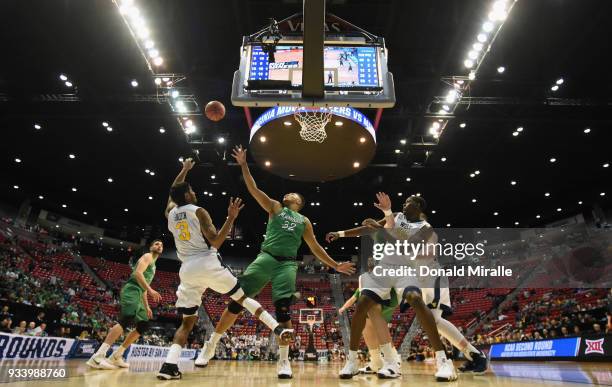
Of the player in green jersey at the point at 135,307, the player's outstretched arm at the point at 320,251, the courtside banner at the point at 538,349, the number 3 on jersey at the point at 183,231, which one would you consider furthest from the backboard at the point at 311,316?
the number 3 on jersey at the point at 183,231

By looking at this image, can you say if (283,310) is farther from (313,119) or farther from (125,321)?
(313,119)

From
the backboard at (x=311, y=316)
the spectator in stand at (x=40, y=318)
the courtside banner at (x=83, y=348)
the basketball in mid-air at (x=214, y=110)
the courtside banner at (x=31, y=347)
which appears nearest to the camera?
the courtside banner at (x=31, y=347)

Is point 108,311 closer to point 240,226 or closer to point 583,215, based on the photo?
point 240,226

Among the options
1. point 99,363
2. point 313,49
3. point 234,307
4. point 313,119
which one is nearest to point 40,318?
point 99,363

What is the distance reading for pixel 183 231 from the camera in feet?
12.2

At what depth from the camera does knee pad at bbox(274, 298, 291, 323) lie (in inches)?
154

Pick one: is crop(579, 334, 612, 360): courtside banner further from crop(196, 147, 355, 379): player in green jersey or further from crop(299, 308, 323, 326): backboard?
crop(196, 147, 355, 379): player in green jersey

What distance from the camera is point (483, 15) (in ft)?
27.1

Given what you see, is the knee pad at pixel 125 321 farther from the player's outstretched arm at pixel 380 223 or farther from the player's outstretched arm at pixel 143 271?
the player's outstretched arm at pixel 380 223

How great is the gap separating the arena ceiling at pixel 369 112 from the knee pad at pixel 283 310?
21.4ft

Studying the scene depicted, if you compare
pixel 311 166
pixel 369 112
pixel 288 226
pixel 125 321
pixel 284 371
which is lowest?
pixel 284 371

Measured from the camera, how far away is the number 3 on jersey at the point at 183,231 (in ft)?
12.1

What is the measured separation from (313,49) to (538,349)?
1204cm

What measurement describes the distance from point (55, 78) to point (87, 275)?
57.6ft
